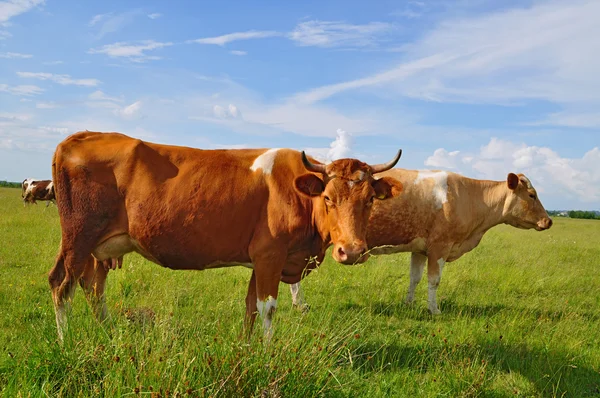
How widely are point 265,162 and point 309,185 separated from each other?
77cm

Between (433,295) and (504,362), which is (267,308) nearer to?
(504,362)

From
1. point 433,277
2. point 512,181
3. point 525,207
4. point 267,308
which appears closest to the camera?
point 267,308

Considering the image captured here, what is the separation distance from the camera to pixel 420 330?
7.16 meters

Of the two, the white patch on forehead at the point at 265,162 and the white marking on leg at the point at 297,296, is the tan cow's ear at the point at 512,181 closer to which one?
the white marking on leg at the point at 297,296

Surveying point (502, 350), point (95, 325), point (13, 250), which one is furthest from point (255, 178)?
point (13, 250)

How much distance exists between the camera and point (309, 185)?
5.45 meters

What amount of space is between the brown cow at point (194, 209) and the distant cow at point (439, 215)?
2726mm

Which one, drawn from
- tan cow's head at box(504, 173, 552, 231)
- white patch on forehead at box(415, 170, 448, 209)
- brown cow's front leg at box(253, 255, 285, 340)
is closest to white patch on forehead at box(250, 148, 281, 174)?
brown cow's front leg at box(253, 255, 285, 340)

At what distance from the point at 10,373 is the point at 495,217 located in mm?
8878

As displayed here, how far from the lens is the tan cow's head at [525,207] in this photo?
10.0 metres

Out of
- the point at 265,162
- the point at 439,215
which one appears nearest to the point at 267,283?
the point at 265,162

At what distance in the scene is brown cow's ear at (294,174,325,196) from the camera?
5.39m

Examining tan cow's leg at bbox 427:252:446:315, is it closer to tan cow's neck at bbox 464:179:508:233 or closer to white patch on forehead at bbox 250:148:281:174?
tan cow's neck at bbox 464:179:508:233

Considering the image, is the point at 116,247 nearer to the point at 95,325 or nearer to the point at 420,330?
the point at 95,325
